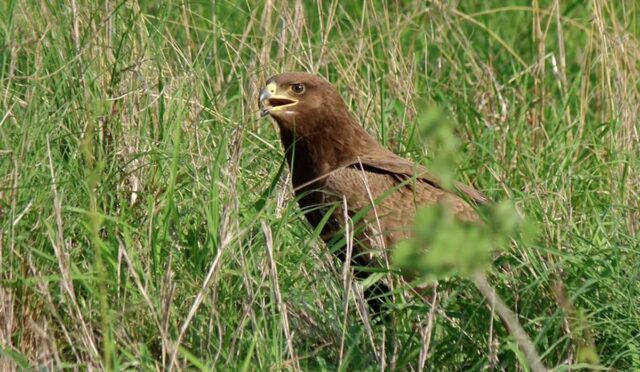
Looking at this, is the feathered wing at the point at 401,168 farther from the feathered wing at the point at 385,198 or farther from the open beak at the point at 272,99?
the open beak at the point at 272,99

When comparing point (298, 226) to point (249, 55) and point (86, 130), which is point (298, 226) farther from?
point (249, 55)

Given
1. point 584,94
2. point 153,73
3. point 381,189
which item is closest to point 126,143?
point 153,73

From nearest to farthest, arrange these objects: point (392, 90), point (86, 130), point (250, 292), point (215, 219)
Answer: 1. point (250, 292)
2. point (215, 219)
3. point (86, 130)
4. point (392, 90)

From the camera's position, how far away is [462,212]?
5.25 metres

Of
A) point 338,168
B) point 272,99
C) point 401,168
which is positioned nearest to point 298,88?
point 272,99

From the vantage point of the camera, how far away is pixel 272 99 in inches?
214

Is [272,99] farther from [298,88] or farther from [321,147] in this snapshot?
A: [321,147]

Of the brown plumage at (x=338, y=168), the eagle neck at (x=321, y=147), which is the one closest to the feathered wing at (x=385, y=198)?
the brown plumage at (x=338, y=168)

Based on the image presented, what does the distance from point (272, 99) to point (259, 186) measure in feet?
1.26

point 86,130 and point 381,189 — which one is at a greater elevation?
point 86,130

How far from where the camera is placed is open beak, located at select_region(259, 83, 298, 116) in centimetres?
535

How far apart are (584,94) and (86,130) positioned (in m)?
2.47

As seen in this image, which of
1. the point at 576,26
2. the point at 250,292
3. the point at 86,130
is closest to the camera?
the point at 250,292

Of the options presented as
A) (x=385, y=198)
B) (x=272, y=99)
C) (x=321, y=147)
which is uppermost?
(x=272, y=99)
